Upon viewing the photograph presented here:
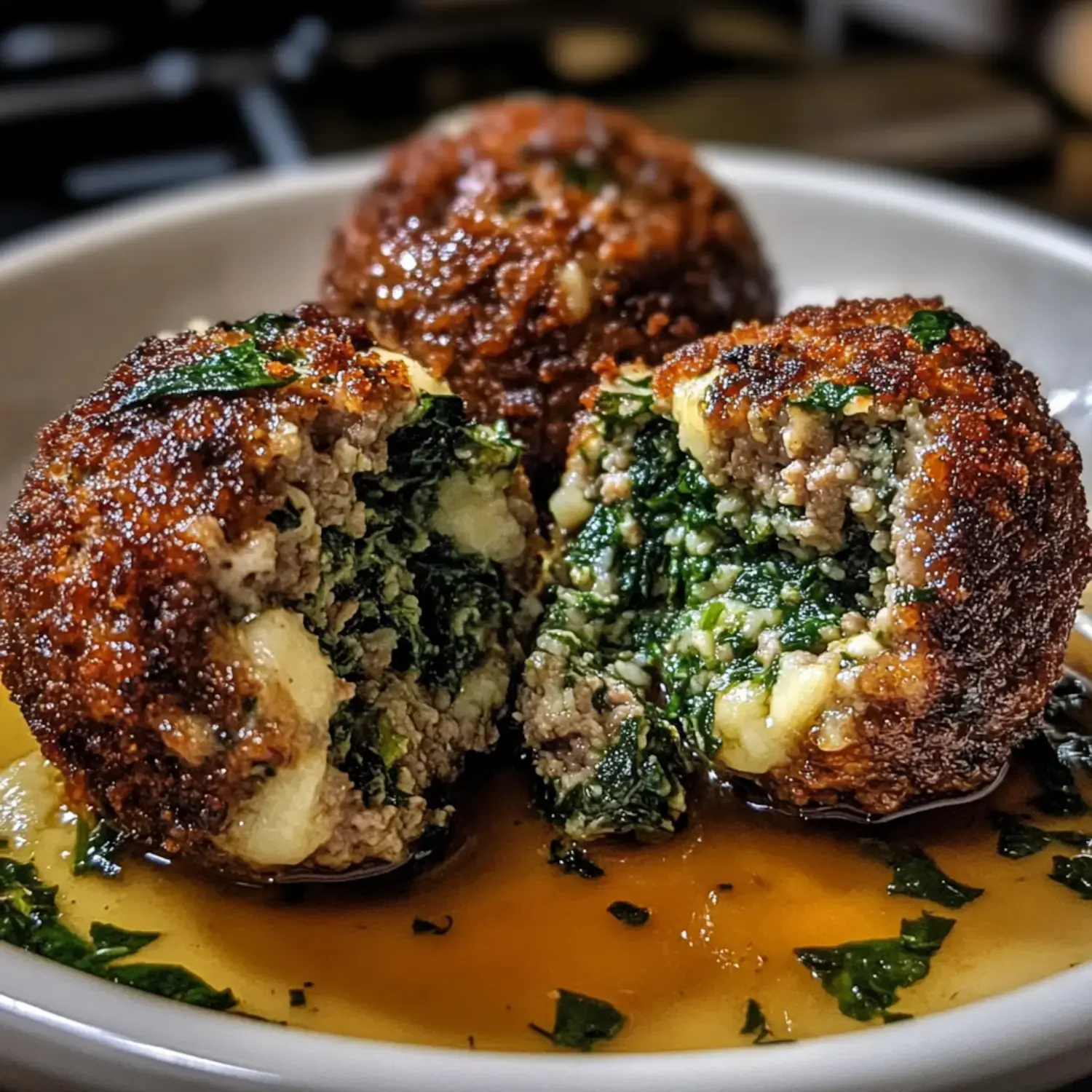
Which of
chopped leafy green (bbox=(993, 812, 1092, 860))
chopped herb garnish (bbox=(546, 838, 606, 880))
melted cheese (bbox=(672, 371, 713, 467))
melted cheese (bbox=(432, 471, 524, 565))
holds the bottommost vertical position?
chopped leafy green (bbox=(993, 812, 1092, 860))

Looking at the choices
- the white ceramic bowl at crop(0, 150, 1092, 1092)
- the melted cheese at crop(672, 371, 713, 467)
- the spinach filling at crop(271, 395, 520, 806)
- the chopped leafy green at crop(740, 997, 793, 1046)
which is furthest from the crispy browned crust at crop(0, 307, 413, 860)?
the chopped leafy green at crop(740, 997, 793, 1046)

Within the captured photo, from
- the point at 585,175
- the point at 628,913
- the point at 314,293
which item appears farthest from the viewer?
the point at 314,293

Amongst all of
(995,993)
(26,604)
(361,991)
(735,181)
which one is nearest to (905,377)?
(995,993)

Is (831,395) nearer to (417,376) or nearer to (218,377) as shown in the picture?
(417,376)

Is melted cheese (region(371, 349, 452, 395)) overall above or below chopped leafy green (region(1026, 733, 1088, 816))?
above

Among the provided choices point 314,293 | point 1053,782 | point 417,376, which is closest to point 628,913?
point 1053,782

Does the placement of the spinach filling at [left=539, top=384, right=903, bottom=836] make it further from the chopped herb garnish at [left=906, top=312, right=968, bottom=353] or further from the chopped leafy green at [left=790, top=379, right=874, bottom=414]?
the chopped herb garnish at [left=906, top=312, right=968, bottom=353]

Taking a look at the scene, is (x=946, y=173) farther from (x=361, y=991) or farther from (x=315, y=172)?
(x=361, y=991)
